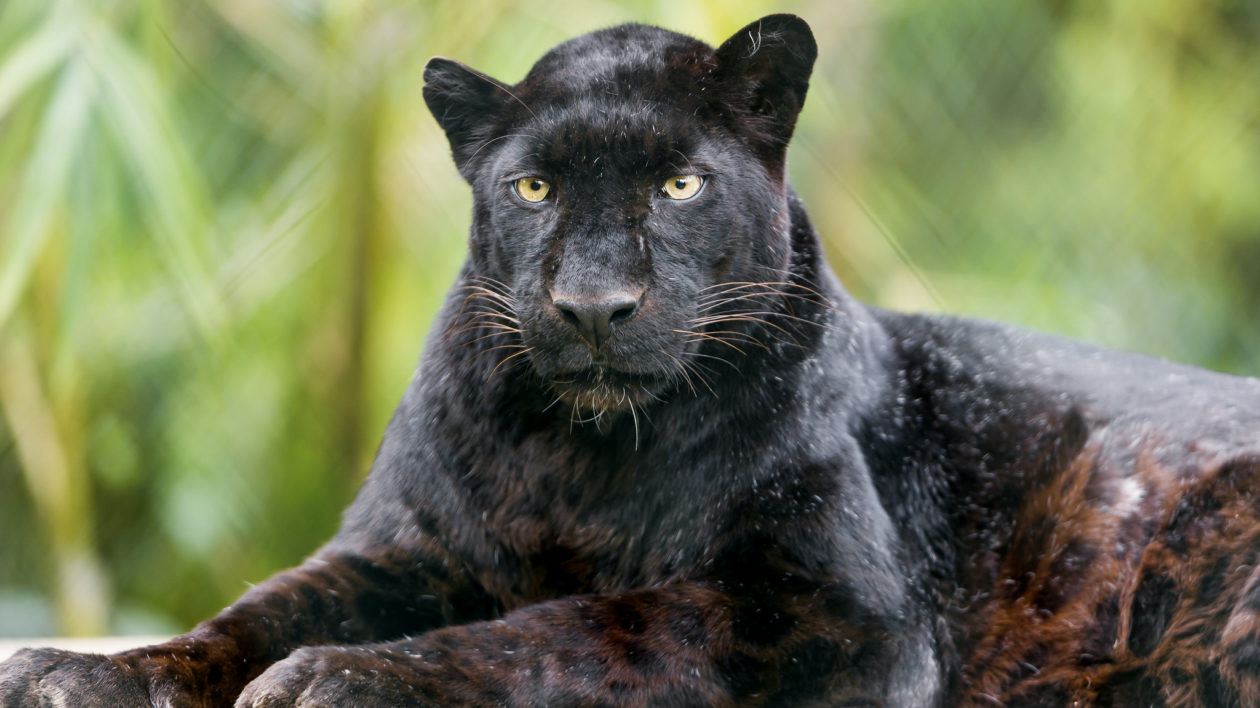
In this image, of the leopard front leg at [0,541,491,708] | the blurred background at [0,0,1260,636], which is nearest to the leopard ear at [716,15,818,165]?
the leopard front leg at [0,541,491,708]

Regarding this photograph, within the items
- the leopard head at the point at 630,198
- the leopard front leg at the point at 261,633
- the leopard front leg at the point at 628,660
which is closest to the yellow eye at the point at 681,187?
the leopard head at the point at 630,198

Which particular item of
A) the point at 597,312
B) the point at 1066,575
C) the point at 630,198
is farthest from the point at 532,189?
the point at 1066,575

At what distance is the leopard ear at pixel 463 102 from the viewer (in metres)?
1.98

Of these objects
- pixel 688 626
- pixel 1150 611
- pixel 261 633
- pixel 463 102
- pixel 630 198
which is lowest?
pixel 261 633

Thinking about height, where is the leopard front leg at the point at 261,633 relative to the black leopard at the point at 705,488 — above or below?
below

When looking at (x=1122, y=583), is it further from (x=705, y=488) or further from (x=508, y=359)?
(x=508, y=359)

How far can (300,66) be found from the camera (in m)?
3.82

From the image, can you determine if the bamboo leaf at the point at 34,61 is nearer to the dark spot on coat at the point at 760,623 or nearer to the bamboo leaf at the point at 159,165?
the bamboo leaf at the point at 159,165

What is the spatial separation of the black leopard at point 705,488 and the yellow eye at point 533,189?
1 centimetres

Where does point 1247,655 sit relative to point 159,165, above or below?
below

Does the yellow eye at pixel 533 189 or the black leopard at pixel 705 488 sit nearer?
the black leopard at pixel 705 488

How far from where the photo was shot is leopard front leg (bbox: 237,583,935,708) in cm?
148

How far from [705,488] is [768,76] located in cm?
69

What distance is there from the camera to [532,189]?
1850mm
